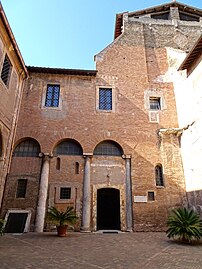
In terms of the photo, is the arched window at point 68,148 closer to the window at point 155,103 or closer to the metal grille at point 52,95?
the metal grille at point 52,95

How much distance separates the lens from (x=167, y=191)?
520 inches

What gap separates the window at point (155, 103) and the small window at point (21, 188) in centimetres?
967

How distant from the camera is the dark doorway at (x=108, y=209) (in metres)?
13.1

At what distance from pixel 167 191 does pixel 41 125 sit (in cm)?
878

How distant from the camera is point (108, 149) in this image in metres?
14.1

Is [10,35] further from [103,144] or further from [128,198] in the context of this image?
[128,198]

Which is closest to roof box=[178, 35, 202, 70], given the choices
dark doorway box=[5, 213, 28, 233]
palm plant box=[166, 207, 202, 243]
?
palm plant box=[166, 207, 202, 243]

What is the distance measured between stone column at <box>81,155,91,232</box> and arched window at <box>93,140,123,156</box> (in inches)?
35.5

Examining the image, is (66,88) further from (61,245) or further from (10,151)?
(61,245)

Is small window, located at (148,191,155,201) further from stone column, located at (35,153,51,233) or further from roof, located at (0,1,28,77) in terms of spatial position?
roof, located at (0,1,28,77)

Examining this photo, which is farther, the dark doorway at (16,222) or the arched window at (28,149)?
the arched window at (28,149)

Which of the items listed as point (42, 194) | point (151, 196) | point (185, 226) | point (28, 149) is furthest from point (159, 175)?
point (28, 149)

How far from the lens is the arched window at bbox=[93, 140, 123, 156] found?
551 inches

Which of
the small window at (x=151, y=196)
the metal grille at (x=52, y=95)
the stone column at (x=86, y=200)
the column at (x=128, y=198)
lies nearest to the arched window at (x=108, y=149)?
the column at (x=128, y=198)
